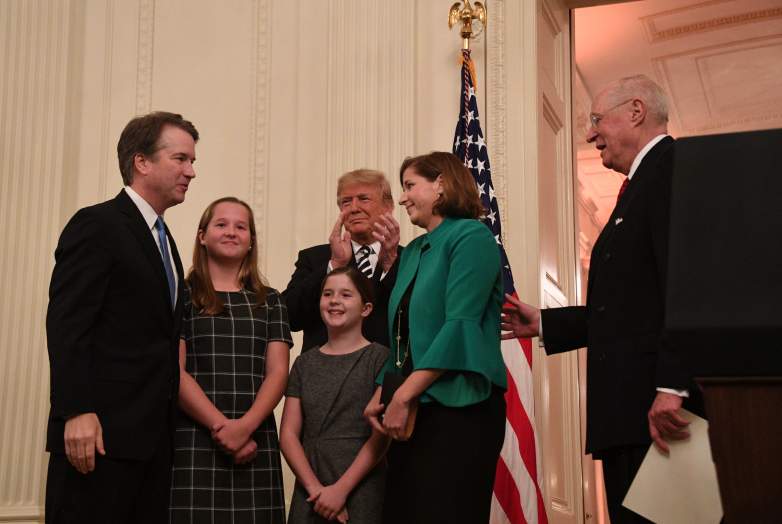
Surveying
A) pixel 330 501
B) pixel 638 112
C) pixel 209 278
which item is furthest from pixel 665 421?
pixel 209 278

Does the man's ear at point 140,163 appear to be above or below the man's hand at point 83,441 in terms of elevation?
above

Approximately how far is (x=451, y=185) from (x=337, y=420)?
2.90 ft

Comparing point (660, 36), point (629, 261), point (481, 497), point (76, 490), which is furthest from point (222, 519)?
point (660, 36)

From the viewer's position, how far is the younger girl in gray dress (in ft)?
9.89

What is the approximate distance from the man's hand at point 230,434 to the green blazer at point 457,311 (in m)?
0.55

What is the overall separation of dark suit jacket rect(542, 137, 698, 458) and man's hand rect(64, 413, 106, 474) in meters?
1.32

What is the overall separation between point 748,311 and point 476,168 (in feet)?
10.8

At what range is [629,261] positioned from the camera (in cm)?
252

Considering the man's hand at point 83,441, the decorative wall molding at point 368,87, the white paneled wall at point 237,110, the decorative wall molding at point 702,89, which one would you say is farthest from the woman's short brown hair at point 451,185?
the decorative wall molding at point 702,89

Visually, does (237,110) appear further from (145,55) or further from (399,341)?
(399,341)

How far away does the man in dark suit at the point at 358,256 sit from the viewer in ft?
11.2

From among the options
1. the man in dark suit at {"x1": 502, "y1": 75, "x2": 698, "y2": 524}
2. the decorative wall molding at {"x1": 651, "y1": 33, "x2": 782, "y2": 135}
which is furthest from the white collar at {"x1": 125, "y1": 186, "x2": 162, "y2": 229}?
the decorative wall molding at {"x1": 651, "y1": 33, "x2": 782, "y2": 135}

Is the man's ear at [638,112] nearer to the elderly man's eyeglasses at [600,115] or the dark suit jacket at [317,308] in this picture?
the elderly man's eyeglasses at [600,115]

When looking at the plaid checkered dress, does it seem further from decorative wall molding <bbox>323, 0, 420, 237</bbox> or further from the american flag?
decorative wall molding <bbox>323, 0, 420, 237</bbox>
